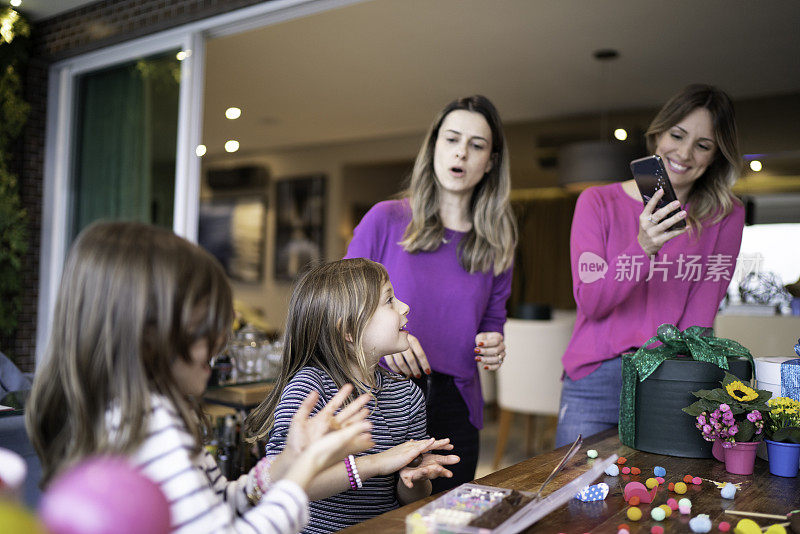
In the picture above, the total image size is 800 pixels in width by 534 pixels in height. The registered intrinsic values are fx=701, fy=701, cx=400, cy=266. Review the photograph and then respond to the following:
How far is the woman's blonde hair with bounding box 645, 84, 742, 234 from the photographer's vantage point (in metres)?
1.87

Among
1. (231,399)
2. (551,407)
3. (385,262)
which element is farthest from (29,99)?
(551,407)

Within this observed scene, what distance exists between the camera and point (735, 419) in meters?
1.45

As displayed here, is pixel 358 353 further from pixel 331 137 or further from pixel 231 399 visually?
pixel 331 137

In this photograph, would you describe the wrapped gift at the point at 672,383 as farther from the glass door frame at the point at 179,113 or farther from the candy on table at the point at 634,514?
the glass door frame at the point at 179,113

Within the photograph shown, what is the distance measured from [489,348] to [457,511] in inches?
35.4

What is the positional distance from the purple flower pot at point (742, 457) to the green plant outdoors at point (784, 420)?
5cm

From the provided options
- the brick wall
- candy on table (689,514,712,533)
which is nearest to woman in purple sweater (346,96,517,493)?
candy on table (689,514,712,533)

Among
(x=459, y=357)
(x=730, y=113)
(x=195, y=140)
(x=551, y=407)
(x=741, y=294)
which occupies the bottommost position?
(x=551, y=407)

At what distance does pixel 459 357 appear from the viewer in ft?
6.42

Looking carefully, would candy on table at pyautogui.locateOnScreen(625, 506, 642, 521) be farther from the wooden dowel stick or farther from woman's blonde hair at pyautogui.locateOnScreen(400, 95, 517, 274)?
woman's blonde hair at pyautogui.locateOnScreen(400, 95, 517, 274)

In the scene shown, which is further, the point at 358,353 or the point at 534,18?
the point at 534,18

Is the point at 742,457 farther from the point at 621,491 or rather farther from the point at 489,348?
the point at 489,348

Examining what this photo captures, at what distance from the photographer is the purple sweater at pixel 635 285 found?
72.8 inches

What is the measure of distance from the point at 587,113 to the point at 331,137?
2.95 meters
